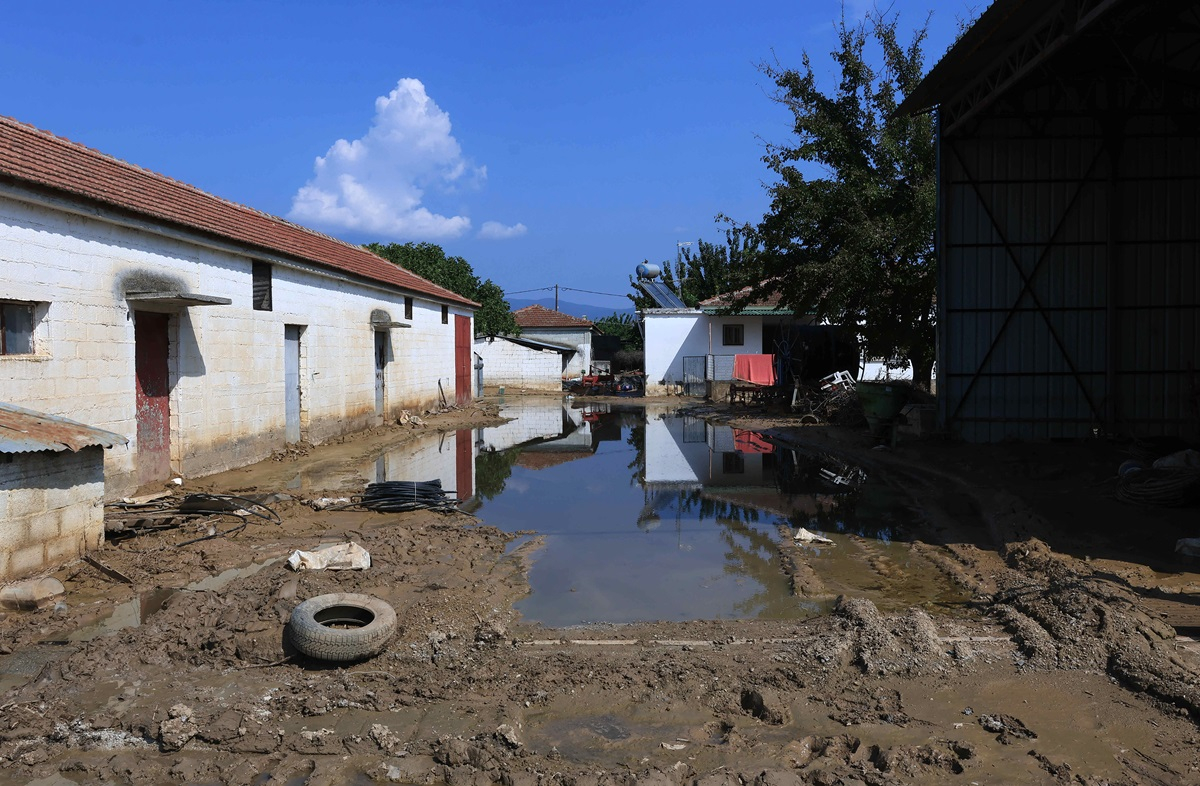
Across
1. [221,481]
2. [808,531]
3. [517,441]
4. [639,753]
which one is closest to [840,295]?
[517,441]

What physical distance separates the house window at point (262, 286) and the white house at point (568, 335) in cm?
2965

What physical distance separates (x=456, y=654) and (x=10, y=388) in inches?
247

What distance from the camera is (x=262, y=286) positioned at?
1508cm

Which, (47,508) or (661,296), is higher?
(661,296)

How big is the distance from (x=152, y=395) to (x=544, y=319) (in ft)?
124

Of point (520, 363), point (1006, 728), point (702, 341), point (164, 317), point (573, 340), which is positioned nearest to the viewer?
point (1006, 728)

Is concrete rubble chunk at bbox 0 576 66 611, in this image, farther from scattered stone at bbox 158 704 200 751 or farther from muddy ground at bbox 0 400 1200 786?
scattered stone at bbox 158 704 200 751

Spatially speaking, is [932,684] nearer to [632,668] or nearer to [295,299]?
[632,668]

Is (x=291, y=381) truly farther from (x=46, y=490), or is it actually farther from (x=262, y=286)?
(x=46, y=490)

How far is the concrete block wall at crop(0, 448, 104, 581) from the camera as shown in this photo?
6918 mm

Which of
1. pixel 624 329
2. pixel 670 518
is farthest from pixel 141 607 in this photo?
pixel 624 329

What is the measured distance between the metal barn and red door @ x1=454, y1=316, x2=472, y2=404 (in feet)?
56.9

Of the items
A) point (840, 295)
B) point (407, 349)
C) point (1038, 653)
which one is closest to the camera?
point (1038, 653)

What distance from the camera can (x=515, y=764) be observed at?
430cm
